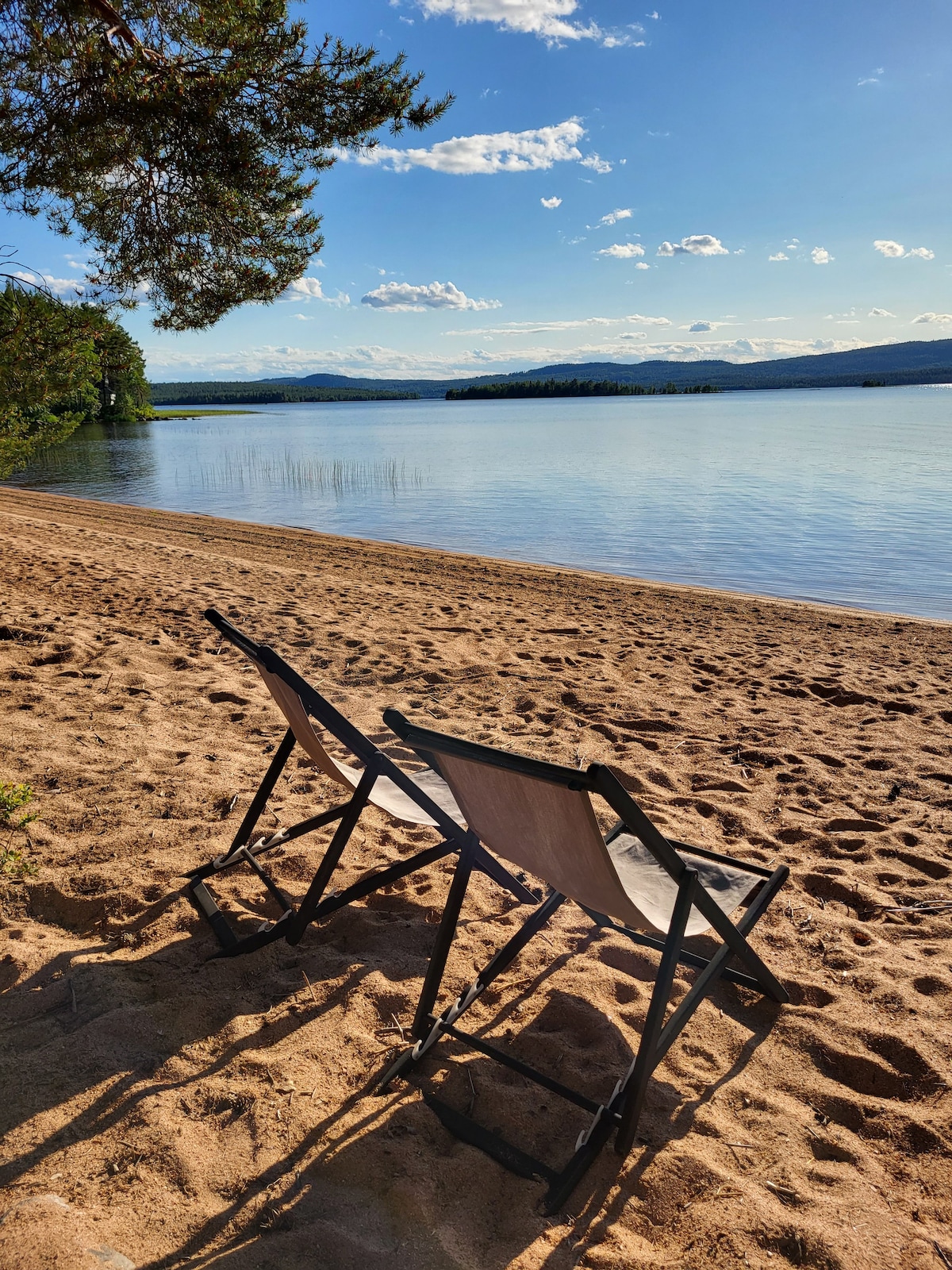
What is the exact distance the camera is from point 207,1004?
98.4 inches

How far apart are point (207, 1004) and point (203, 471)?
2973 centimetres

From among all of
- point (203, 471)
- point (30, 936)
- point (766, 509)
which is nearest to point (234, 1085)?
point (30, 936)

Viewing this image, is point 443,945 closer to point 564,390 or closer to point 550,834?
point 550,834

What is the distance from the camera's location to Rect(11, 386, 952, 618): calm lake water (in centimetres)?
1383

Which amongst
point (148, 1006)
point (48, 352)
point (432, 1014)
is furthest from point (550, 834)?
point (48, 352)

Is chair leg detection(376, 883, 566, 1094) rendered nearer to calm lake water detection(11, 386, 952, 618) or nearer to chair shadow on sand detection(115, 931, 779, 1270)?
chair shadow on sand detection(115, 931, 779, 1270)

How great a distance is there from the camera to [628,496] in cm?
2259

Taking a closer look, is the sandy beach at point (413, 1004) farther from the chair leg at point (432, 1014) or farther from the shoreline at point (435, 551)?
the shoreline at point (435, 551)

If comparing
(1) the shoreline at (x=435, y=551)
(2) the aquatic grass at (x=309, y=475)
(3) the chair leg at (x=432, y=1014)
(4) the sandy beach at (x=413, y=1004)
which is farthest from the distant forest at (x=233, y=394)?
(3) the chair leg at (x=432, y=1014)

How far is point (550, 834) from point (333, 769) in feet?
3.75

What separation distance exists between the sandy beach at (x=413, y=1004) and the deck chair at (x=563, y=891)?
7cm

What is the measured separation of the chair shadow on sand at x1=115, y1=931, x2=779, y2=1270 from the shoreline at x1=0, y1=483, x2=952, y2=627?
886 cm

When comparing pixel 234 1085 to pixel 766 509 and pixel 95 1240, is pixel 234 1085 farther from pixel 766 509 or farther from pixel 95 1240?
pixel 766 509

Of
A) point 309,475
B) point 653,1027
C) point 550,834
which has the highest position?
point 309,475
